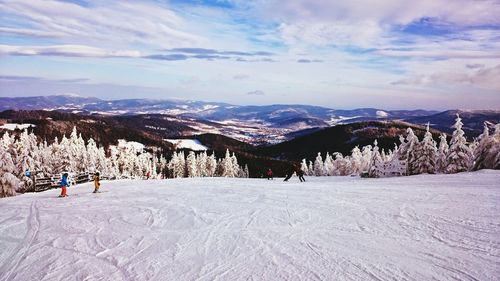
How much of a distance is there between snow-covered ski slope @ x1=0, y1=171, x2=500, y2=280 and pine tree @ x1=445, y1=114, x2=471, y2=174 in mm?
14175

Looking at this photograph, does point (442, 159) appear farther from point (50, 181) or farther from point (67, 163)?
point (67, 163)

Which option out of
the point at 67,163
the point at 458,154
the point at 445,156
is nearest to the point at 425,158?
the point at 445,156

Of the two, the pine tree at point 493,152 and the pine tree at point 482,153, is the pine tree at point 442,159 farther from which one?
the pine tree at point 493,152

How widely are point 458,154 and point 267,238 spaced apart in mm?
26317

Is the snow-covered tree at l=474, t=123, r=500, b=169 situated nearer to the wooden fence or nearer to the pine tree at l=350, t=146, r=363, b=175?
the wooden fence

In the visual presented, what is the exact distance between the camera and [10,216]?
15219 millimetres

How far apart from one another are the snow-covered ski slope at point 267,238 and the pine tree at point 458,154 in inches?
558

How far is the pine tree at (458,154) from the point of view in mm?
29766

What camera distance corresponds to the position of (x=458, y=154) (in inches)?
1176

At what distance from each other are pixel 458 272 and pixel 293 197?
35.1 feet

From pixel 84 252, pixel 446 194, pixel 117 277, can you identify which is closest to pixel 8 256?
pixel 84 252

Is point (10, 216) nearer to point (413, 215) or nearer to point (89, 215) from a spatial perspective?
point (89, 215)

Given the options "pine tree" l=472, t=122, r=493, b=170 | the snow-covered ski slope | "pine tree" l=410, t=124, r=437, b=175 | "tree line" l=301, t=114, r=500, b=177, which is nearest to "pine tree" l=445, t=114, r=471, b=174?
"tree line" l=301, t=114, r=500, b=177

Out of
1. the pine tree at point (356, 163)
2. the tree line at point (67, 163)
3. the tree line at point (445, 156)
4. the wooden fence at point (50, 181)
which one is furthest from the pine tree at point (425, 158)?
the pine tree at point (356, 163)
